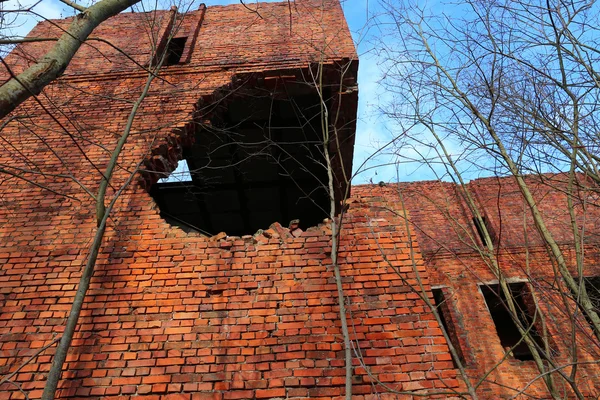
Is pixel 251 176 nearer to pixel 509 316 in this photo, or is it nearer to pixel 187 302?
pixel 187 302

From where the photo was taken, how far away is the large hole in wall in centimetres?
784

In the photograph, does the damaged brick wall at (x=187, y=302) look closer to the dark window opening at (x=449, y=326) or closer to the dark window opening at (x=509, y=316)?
the dark window opening at (x=449, y=326)

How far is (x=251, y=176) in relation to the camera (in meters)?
8.93

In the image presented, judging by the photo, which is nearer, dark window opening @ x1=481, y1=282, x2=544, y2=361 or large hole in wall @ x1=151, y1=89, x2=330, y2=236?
large hole in wall @ x1=151, y1=89, x2=330, y2=236

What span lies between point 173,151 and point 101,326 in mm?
2620

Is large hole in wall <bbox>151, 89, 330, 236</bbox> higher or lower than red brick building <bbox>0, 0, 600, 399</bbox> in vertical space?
higher

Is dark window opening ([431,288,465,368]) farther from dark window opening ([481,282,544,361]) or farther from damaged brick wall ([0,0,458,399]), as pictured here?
damaged brick wall ([0,0,458,399])

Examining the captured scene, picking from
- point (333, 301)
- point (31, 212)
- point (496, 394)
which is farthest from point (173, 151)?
point (496, 394)

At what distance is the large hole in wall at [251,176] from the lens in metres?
7.84

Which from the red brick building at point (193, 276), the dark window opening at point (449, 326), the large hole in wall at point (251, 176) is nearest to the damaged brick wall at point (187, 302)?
the red brick building at point (193, 276)

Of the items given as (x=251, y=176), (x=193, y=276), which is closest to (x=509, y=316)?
(x=251, y=176)

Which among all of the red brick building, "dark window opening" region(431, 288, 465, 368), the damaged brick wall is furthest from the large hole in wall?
"dark window opening" region(431, 288, 465, 368)

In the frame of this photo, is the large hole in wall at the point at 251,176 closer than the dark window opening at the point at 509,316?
Yes

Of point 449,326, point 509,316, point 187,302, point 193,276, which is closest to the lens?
point 187,302
